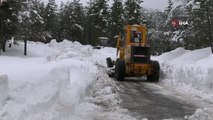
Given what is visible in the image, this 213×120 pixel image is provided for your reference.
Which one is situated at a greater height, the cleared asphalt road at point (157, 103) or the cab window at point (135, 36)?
the cab window at point (135, 36)

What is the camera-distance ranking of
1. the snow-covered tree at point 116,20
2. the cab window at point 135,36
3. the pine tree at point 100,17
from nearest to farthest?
the cab window at point 135,36, the snow-covered tree at point 116,20, the pine tree at point 100,17

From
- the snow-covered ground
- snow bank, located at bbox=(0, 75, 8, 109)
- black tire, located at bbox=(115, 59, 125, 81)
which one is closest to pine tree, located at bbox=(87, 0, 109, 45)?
black tire, located at bbox=(115, 59, 125, 81)

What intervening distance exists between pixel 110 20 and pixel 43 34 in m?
27.0

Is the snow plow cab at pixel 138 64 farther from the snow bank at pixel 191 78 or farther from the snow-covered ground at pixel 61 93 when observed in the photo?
the snow-covered ground at pixel 61 93

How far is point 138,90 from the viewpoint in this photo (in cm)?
1738

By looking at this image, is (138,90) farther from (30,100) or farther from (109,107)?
(30,100)

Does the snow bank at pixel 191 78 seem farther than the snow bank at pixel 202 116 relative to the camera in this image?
Yes

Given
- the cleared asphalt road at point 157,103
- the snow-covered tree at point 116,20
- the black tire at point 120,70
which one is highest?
the snow-covered tree at point 116,20

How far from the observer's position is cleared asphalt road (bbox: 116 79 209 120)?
1156 centimetres

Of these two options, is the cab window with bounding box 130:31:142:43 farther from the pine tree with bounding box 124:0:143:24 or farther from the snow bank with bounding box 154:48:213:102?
the pine tree with bounding box 124:0:143:24

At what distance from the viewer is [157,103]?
1370cm

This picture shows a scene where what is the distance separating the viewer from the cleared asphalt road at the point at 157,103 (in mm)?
11560

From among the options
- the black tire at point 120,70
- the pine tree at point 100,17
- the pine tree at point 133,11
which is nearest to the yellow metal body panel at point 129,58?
the black tire at point 120,70

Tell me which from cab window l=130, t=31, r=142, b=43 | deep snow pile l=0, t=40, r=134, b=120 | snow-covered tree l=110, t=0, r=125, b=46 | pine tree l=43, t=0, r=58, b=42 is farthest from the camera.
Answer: pine tree l=43, t=0, r=58, b=42
